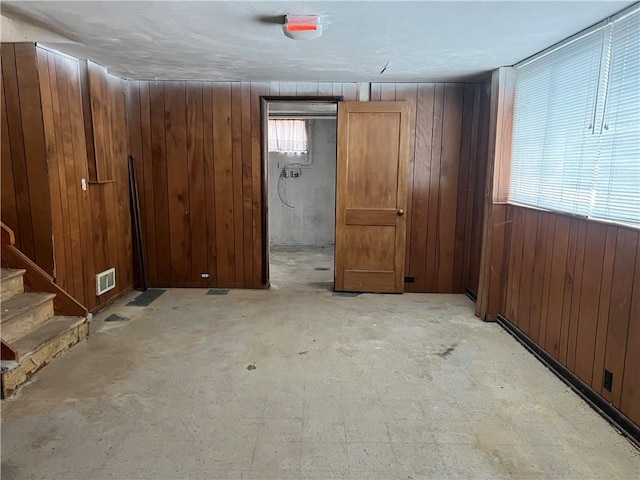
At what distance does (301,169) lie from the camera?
746 cm

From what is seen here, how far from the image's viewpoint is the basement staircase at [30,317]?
2.77m

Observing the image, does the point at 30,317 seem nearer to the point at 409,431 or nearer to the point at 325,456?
the point at 325,456

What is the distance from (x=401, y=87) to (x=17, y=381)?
415cm

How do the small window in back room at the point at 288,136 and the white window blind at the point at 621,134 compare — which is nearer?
the white window blind at the point at 621,134

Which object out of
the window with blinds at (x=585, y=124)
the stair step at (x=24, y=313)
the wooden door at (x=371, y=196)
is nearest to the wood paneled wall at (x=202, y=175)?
the wooden door at (x=371, y=196)

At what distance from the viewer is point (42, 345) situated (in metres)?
2.92

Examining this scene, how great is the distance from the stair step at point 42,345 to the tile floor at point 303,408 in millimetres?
88

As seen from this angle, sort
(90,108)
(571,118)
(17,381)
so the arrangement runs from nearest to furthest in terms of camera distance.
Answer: (17,381) → (571,118) → (90,108)

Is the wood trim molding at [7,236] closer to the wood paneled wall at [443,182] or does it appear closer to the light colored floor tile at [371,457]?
the light colored floor tile at [371,457]

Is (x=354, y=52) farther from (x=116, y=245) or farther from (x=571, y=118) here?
(x=116, y=245)

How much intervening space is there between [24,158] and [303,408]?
2.75m

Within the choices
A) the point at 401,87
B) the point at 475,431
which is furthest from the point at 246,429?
the point at 401,87

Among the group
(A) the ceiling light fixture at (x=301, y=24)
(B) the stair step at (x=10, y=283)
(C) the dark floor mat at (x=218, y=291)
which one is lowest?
(C) the dark floor mat at (x=218, y=291)

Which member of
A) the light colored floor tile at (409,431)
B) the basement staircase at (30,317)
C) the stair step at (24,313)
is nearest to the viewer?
the light colored floor tile at (409,431)
